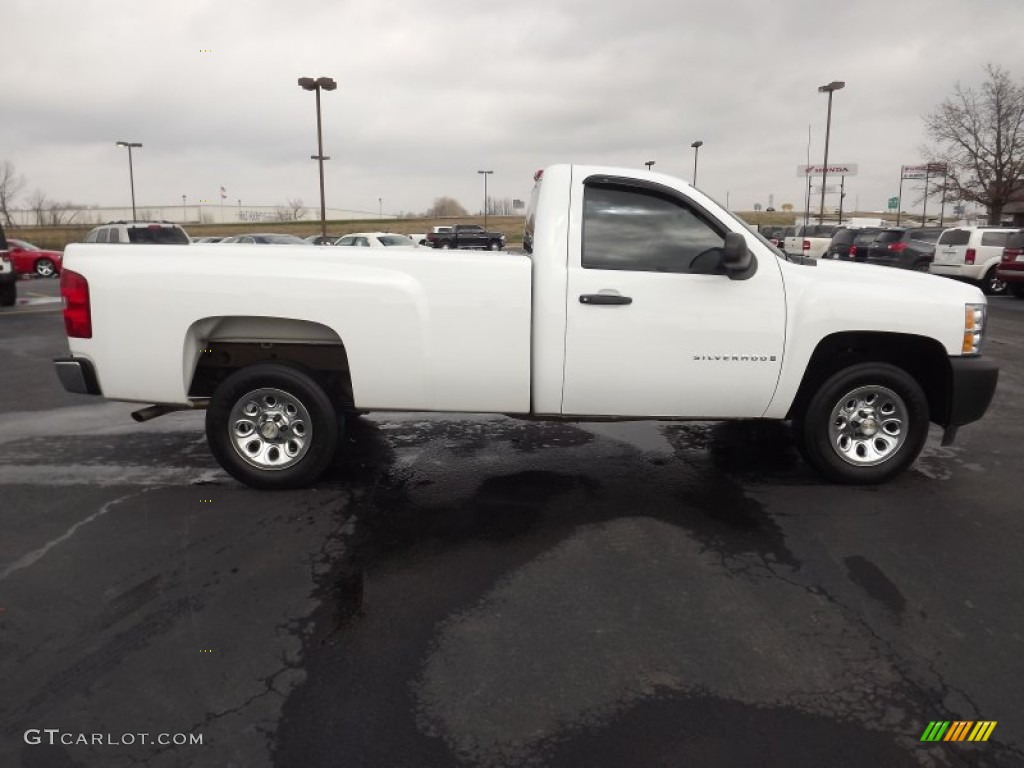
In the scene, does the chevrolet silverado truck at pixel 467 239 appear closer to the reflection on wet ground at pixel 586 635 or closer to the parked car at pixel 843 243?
the parked car at pixel 843 243

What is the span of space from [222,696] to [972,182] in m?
46.4

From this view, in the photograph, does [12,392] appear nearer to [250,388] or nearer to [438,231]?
[250,388]

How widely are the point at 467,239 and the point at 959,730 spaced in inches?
1828

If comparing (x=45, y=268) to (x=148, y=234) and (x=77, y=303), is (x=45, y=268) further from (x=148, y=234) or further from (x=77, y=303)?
(x=77, y=303)

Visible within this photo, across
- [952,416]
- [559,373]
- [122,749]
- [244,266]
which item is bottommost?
[122,749]

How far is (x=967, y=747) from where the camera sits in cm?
241

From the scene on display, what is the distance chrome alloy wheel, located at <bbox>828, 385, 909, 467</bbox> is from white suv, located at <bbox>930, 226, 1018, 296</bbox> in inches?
680

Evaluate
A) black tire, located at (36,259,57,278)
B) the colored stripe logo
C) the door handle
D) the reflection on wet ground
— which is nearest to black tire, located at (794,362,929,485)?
the reflection on wet ground

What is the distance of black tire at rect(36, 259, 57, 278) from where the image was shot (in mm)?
28828

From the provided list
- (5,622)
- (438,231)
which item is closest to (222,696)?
(5,622)

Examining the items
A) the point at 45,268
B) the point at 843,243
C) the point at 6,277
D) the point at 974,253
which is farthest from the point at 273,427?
the point at 45,268

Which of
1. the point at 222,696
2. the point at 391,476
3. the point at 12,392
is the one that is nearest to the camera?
the point at 222,696

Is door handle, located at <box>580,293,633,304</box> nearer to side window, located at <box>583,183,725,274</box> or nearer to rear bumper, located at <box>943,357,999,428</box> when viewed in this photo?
side window, located at <box>583,183,725,274</box>

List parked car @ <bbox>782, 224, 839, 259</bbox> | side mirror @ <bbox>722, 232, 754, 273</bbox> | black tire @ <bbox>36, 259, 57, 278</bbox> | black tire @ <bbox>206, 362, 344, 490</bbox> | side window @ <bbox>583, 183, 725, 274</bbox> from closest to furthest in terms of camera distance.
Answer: side mirror @ <bbox>722, 232, 754, 273</bbox> < side window @ <bbox>583, 183, 725, 274</bbox> < black tire @ <bbox>206, 362, 344, 490</bbox> < parked car @ <bbox>782, 224, 839, 259</bbox> < black tire @ <bbox>36, 259, 57, 278</bbox>
